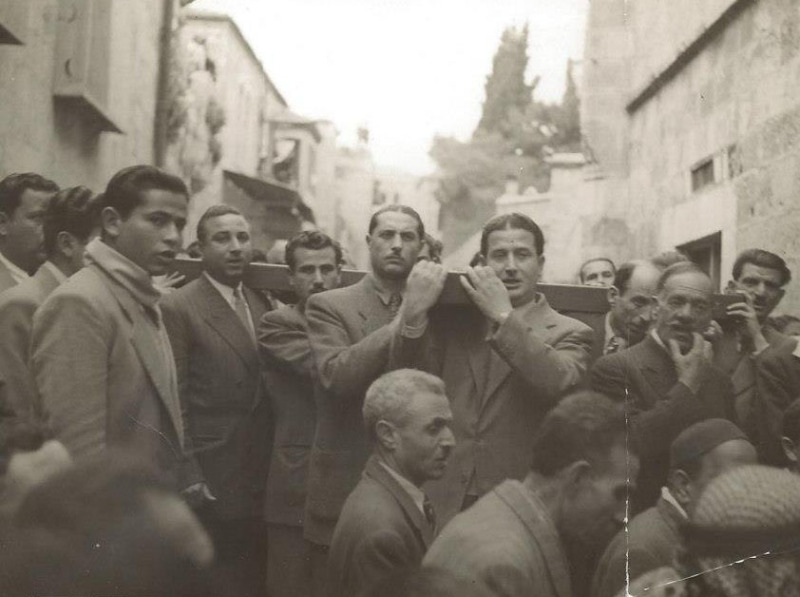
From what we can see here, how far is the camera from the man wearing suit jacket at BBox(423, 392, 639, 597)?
199 centimetres

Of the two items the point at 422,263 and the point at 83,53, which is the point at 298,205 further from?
the point at 83,53

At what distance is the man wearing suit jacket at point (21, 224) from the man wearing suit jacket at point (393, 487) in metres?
0.74

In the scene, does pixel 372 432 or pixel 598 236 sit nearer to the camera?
pixel 372 432

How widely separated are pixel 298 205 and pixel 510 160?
63 centimetres

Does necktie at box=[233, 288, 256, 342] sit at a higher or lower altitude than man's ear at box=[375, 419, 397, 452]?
higher

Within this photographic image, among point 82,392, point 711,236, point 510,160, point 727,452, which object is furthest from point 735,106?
point 82,392

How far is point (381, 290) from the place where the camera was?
268cm

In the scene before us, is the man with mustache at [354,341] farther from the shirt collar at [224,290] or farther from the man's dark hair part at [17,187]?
the man's dark hair part at [17,187]

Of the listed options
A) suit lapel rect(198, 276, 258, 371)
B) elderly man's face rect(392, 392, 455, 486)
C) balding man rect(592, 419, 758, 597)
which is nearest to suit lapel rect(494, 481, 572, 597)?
elderly man's face rect(392, 392, 455, 486)

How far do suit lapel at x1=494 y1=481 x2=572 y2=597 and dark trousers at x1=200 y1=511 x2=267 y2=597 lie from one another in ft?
2.03

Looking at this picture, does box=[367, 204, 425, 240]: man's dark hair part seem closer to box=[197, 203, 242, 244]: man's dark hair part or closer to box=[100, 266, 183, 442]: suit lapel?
box=[197, 203, 242, 244]: man's dark hair part

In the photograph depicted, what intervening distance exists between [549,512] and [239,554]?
833 millimetres

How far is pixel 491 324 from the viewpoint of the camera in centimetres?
254

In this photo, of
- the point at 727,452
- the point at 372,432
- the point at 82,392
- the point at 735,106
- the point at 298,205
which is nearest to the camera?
the point at 82,392
